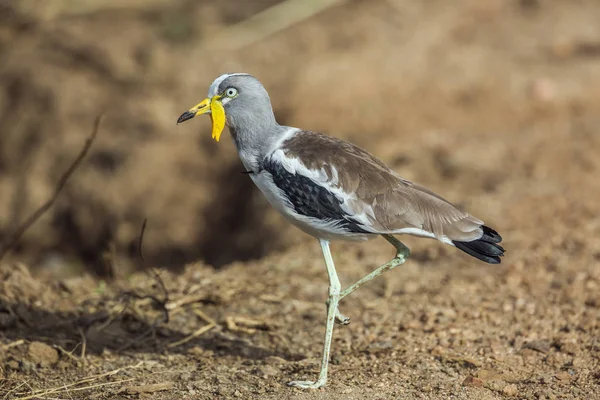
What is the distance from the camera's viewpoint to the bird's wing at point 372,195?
4.57m

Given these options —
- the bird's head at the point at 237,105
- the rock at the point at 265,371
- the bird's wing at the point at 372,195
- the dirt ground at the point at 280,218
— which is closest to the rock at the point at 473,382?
the dirt ground at the point at 280,218

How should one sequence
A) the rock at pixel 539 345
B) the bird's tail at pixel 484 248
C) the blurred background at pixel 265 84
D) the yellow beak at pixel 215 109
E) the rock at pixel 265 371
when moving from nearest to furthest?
the bird's tail at pixel 484 248 → the rock at pixel 265 371 → the yellow beak at pixel 215 109 → the rock at pixel 539 345 → the blurred background at pixel 265 84

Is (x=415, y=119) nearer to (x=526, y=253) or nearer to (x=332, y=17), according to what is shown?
(x=332, y=17)

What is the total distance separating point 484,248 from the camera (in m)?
4.55

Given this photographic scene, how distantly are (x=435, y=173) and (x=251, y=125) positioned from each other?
4.20 metres

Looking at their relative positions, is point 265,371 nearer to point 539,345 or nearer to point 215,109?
point 215,109

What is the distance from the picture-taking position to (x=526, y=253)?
22.3 ft

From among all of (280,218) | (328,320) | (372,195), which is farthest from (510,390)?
(280,218)

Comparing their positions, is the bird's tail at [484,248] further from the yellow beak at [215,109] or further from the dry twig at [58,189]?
the dry twig at [58,189]

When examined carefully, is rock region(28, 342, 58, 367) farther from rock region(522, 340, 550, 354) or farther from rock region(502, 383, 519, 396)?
rock region(522, 340, 550, 354)

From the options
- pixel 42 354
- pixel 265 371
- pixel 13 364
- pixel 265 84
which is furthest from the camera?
pixel 265 84

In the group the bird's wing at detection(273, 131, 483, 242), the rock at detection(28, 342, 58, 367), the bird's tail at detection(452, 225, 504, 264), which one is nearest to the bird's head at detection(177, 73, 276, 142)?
the bird's wing at detection(273, 131, 483, 242)

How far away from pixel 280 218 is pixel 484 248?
4.04m

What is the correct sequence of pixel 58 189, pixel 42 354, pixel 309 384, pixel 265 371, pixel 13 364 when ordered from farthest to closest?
pixel 58 189
pixel 42 354
pixel 13 364
pixel 265 371
pixel 309 384
